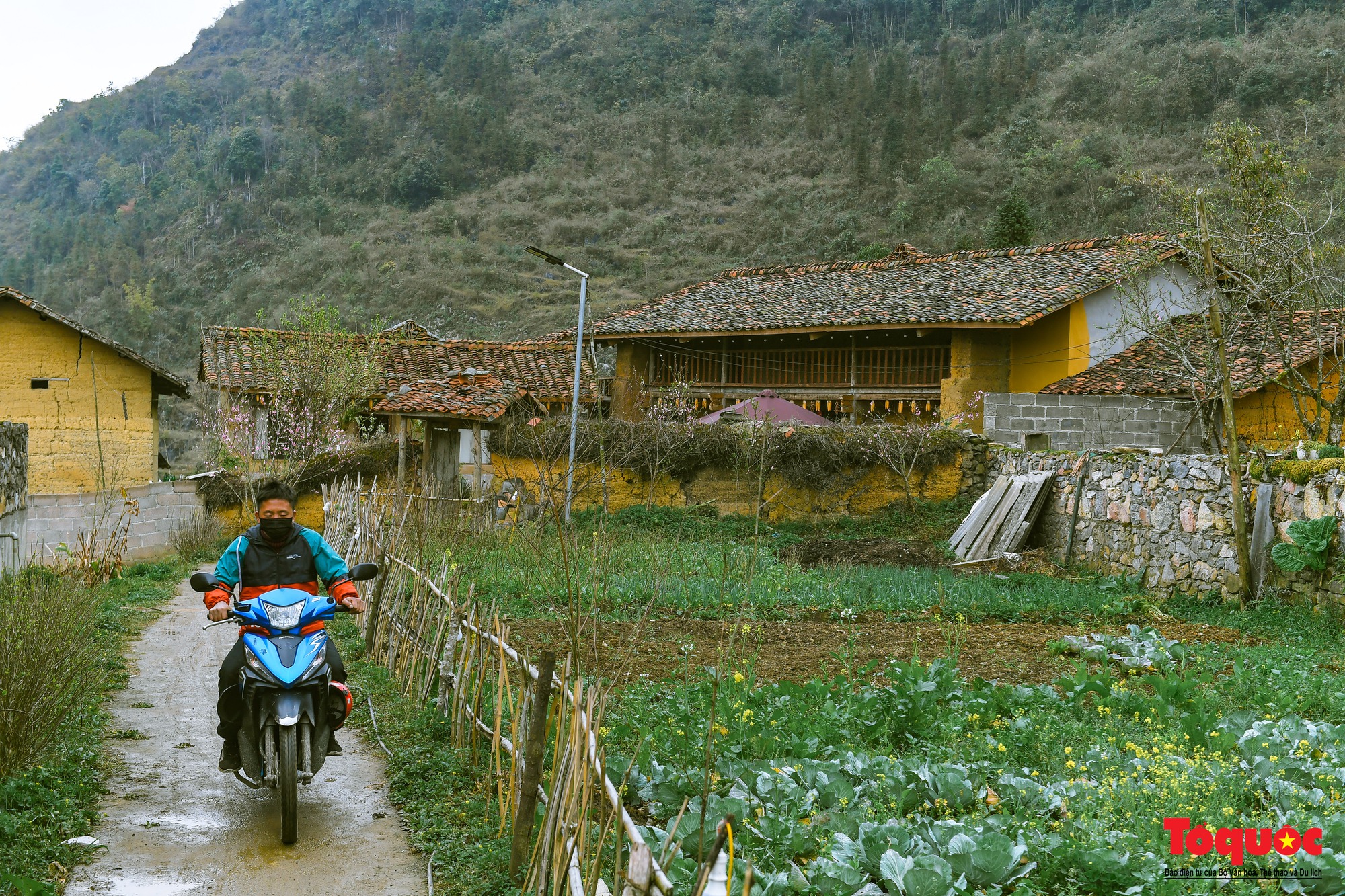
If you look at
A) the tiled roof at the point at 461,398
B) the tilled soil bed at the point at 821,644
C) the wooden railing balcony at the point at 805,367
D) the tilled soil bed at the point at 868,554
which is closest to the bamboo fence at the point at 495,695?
the tilled soil bed at the point at 821,644

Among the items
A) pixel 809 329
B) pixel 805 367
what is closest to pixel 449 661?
pixel 809 329

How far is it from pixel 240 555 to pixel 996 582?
9.20 m

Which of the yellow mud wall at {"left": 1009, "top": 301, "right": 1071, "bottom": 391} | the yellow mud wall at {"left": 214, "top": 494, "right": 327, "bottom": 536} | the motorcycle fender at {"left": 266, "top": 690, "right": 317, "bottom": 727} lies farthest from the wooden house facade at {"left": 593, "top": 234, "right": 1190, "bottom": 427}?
the motorcycle fender at {"left": 266, "top": 690, "right": 317, "bottom": 727}

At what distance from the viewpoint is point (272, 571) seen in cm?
556

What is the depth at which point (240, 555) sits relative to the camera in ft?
18.2

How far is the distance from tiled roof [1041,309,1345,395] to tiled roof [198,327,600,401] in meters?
10.7

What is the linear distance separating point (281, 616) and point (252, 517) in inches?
631

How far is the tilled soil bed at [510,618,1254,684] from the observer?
298 inches

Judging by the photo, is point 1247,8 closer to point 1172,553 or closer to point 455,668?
point 1172,553

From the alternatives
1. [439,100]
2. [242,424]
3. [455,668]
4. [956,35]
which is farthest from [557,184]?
[455,668]

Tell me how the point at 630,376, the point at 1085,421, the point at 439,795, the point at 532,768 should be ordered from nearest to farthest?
the point at 532,768 < the point at 439,795 < the point at 1085,421 < the point at 630,376

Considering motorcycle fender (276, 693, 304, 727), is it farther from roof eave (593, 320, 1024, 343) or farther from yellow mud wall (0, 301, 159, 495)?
roof eave (593, 320, 1024, 343)

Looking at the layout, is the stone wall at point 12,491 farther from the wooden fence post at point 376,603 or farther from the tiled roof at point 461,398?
the tiled roof at point 461,398

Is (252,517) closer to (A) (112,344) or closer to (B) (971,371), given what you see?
(A) (112,344)
